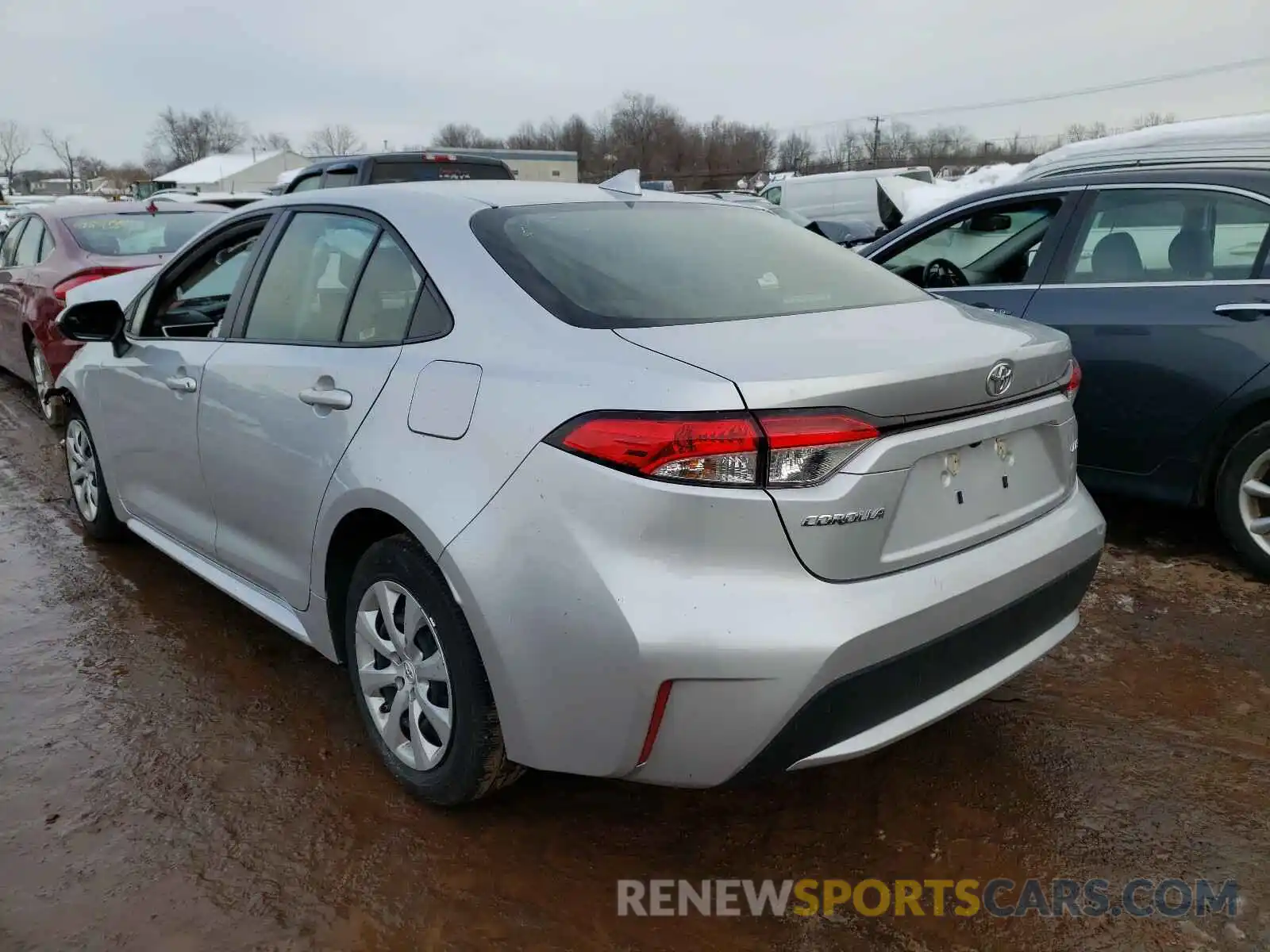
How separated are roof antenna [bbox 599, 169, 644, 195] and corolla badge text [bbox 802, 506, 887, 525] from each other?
157cm

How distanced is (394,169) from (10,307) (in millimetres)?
3342

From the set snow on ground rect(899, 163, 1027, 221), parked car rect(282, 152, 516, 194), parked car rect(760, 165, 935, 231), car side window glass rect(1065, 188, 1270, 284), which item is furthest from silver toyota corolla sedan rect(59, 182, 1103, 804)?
parked car rect(760, 165, 935, 231)

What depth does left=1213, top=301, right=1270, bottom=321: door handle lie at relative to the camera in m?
3.60

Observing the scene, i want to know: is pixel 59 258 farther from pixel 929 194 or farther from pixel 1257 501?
pixel 929 194

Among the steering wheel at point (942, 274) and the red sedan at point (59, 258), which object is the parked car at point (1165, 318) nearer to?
the steering wheel at point (942, 274)

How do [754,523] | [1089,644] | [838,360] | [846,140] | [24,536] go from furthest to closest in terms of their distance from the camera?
[846,140]
[24,536]
[1089,644]
[838,360]
[754,523]

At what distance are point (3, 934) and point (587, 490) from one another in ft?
5.35

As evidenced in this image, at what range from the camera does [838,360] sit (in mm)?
1980

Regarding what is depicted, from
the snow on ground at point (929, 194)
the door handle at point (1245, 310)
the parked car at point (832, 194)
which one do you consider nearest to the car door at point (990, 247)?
the door handle at point (1245, 310)

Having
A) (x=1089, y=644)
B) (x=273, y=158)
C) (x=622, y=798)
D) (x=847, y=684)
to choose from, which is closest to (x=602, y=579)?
(x=847, y=684)

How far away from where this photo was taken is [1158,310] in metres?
3.88

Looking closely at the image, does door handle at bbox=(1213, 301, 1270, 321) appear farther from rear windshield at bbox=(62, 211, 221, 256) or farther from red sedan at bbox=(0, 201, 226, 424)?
rear windshield at bbox=(62, 211, 221, 256)

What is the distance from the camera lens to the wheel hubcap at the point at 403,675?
7.69ft

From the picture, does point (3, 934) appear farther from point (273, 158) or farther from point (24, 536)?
point (273, 158)
